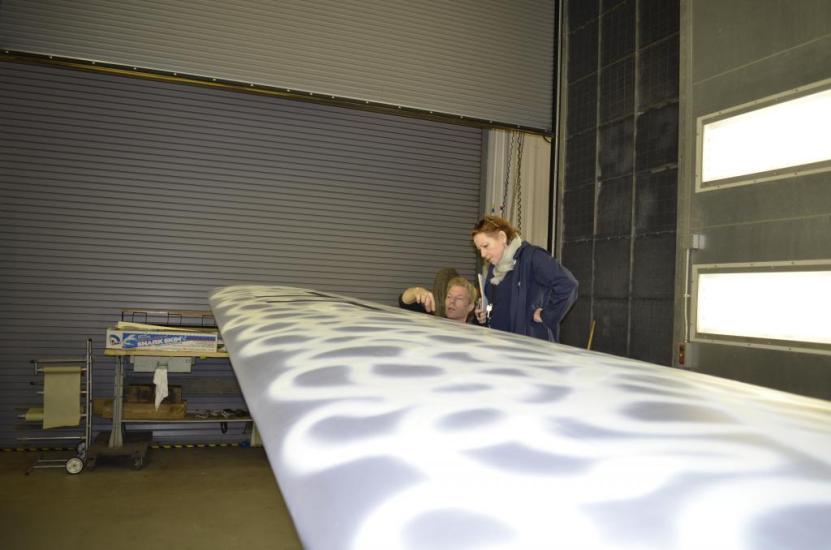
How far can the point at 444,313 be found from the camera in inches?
121

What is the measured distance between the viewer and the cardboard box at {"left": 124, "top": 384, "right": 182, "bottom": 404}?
4.72 meters

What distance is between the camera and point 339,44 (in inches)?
195

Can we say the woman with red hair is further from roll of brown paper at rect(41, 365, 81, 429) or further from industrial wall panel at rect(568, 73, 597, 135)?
roll of brown paper at rect(41, 365, 81, 429)

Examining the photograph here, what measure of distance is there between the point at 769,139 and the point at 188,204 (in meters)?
4.38

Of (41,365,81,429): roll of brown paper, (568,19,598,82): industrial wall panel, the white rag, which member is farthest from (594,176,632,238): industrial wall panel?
(41,365,81,429): roll of brown paper

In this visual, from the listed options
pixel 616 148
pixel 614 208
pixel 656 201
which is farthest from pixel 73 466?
pixel 616 148

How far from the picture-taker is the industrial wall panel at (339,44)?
4.36m

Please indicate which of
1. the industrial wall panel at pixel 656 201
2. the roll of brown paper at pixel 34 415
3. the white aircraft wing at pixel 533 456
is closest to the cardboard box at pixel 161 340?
the roll of brown paper at pixel 34 415

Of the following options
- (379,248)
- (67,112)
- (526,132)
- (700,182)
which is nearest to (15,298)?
(67,112)

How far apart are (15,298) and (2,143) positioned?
1239mm

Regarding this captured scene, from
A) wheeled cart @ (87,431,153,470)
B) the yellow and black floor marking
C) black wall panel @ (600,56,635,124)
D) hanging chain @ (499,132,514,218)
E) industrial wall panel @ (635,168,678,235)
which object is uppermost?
black wall panel @ (600,56,635,124)

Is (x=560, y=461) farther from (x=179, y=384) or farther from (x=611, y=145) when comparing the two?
(x=179, y=384)

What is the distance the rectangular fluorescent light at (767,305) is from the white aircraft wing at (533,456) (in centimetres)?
260

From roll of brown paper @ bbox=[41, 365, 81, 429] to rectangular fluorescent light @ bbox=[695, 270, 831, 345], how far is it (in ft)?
14.1
